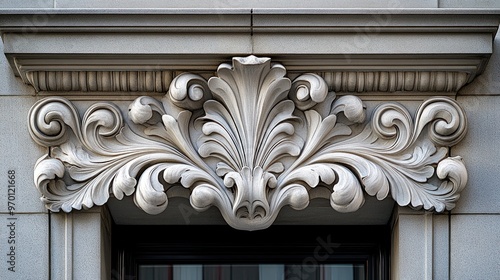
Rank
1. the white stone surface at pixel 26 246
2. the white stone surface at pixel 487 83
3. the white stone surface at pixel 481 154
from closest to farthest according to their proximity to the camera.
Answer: the white stone surface at pixel 26 246 → the white stone surface at pixel 481 154 → the white stone surface at pixel 487 83

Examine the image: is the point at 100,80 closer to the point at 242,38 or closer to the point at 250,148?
the point at 242,38

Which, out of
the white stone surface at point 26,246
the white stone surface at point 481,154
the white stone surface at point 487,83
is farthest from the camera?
the white stone surface at point 487,83

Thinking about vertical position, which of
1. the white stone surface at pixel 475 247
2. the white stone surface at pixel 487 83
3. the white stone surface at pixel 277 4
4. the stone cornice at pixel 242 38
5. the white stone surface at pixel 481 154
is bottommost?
the white stone surface at pixel 475 247

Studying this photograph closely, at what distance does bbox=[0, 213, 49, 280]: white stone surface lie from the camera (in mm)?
10766

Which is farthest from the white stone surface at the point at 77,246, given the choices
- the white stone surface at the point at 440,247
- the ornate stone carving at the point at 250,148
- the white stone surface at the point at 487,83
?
the white stone surface at the point at 487,83

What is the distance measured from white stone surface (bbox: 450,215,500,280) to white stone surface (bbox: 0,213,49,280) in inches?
117

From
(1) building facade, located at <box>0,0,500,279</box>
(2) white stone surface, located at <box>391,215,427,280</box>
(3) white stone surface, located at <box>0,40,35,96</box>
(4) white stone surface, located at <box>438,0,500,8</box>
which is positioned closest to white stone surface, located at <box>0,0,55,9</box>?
(1) building facade, located at <box>0,0,500,279</box>

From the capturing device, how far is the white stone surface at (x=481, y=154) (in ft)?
35.7

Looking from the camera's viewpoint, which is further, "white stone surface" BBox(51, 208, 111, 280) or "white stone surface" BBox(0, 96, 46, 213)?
→ "white stone surface" BBox(0, 96, 46, 213)

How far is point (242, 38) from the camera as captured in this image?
1084 centimetres

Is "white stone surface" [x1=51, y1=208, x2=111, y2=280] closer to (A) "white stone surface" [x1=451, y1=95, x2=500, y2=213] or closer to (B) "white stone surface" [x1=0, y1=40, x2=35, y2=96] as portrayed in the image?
(B) "white stone surface" [x1=0, y1=40, x2=35, y2=96]

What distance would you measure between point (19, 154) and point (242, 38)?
185 cm

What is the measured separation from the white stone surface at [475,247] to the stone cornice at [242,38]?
112 centimetres

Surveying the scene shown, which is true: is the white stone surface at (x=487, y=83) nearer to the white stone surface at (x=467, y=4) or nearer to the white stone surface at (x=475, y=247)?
the white stone surface at (x=467, y=4)
